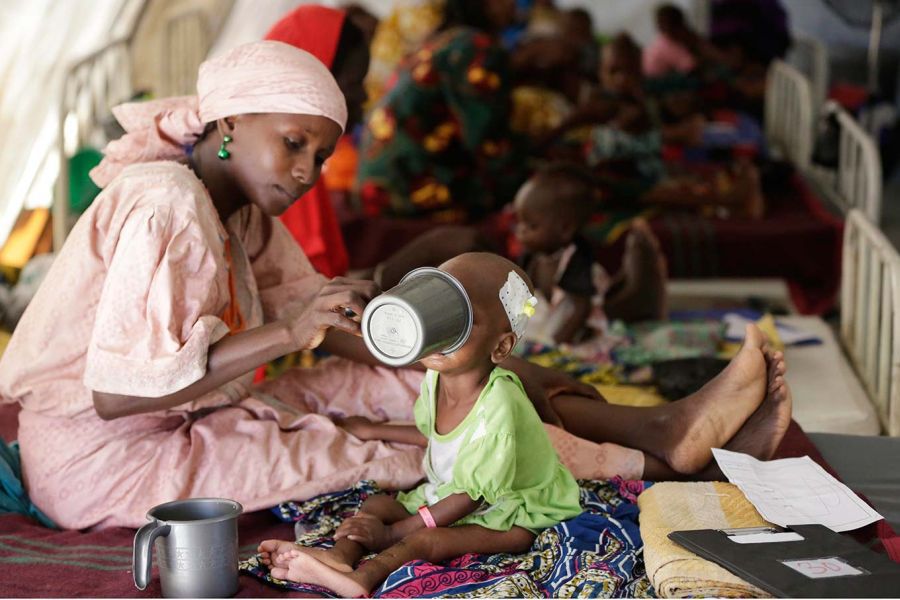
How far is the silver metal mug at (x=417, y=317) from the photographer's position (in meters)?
1.59

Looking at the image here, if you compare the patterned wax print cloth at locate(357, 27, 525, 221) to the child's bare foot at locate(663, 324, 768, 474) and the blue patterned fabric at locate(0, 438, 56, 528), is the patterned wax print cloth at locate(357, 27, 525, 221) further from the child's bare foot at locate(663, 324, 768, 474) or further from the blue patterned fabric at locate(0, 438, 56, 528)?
the blue patterned fabric at locate(0, 438, 56, 528)

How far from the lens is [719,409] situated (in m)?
2.14

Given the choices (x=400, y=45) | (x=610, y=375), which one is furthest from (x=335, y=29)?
(x=400, y=45)

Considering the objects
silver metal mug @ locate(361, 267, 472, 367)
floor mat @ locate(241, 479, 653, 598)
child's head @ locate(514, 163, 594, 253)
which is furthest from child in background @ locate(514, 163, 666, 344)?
silver metal mug @ locate(361, 267, 472, 367)

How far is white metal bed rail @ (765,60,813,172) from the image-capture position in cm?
537

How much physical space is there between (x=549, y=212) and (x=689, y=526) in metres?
1.81

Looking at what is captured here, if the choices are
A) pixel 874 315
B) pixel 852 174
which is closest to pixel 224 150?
pixel 874 315

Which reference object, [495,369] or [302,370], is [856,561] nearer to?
[495,369]

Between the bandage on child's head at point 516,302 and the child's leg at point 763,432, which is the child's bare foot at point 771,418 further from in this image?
the bandage on child's head at point 516,302

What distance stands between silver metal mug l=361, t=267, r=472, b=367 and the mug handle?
403 mm

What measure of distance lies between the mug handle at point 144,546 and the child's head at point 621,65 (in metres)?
4.79

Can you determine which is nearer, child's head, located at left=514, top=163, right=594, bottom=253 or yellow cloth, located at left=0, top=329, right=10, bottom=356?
yellow cloth, located at left=0, top=329, right=10, bottom=356

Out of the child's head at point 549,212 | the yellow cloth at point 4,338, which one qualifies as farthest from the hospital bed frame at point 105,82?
the child's head at point 549,212

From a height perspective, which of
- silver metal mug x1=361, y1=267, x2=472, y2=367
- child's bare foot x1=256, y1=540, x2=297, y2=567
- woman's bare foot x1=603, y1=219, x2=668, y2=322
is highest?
silver metal mug x1=361, y1=267, x2=472, y2=367
